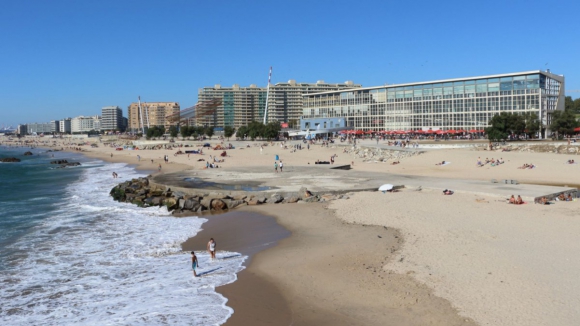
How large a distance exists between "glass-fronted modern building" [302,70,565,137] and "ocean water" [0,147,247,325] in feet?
215

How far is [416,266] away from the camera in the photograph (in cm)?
1242

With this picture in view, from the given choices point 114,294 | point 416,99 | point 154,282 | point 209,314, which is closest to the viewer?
point 209,314

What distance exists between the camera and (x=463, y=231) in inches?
640

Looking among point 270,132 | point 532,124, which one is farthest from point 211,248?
point 270,132

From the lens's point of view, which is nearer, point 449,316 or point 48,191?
point 449,316

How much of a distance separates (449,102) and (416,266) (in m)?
74.4

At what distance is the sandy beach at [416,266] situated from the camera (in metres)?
9.62

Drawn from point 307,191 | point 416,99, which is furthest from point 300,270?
point 416,99

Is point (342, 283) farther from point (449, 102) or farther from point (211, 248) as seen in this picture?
point (449, 102)

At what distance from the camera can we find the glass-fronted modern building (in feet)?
235

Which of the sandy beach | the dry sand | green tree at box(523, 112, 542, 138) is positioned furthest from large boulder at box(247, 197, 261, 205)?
green tree at box(523, 112, 542, 138)

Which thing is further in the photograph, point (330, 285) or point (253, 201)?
point (253, 201)

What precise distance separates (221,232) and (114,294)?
24.6 ft

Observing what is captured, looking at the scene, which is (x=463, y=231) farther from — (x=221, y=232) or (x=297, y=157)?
(x=297, y=157)
